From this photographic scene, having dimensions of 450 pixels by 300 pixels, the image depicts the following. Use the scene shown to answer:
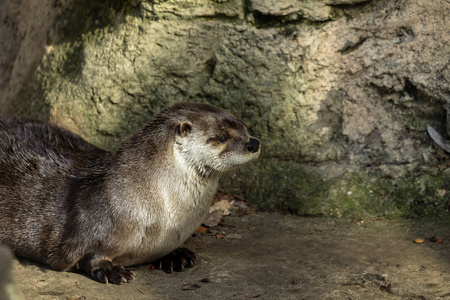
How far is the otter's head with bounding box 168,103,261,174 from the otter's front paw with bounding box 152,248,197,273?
21.4 inches

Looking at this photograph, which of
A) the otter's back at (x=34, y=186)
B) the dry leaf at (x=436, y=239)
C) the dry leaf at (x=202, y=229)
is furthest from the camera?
the dry leaf at (x=202, y=229)

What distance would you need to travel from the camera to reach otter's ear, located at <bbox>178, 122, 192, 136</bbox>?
3735 millimetres

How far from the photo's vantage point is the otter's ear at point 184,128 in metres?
3.73

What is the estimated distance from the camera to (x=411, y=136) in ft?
14.9

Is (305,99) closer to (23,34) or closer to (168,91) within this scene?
(168,91)

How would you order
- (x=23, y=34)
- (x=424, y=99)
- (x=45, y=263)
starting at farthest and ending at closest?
(x=23, y=34) → (x=424, y=99) → (x=45, y=263)

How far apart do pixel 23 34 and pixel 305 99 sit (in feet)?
8.26

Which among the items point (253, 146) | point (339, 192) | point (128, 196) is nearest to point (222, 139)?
point (253, 146)

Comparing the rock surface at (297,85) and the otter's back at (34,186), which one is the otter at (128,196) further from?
the rock surface at (297,85)

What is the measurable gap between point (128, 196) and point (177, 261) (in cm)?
51

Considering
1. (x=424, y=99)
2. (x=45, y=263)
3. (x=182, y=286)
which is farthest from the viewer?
(x=424, y=99)

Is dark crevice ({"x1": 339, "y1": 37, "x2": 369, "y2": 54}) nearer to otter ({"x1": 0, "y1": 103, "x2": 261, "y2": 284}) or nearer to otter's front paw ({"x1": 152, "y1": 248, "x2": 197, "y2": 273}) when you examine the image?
otter ({"x1": 0, "y1": 103, "x2": 261, "y2": 284})

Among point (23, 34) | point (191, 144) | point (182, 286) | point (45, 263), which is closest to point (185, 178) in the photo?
point (191, 144)

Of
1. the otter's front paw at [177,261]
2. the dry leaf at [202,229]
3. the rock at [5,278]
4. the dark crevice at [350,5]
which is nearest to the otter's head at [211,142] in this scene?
the otter's front paw at [177,261]
